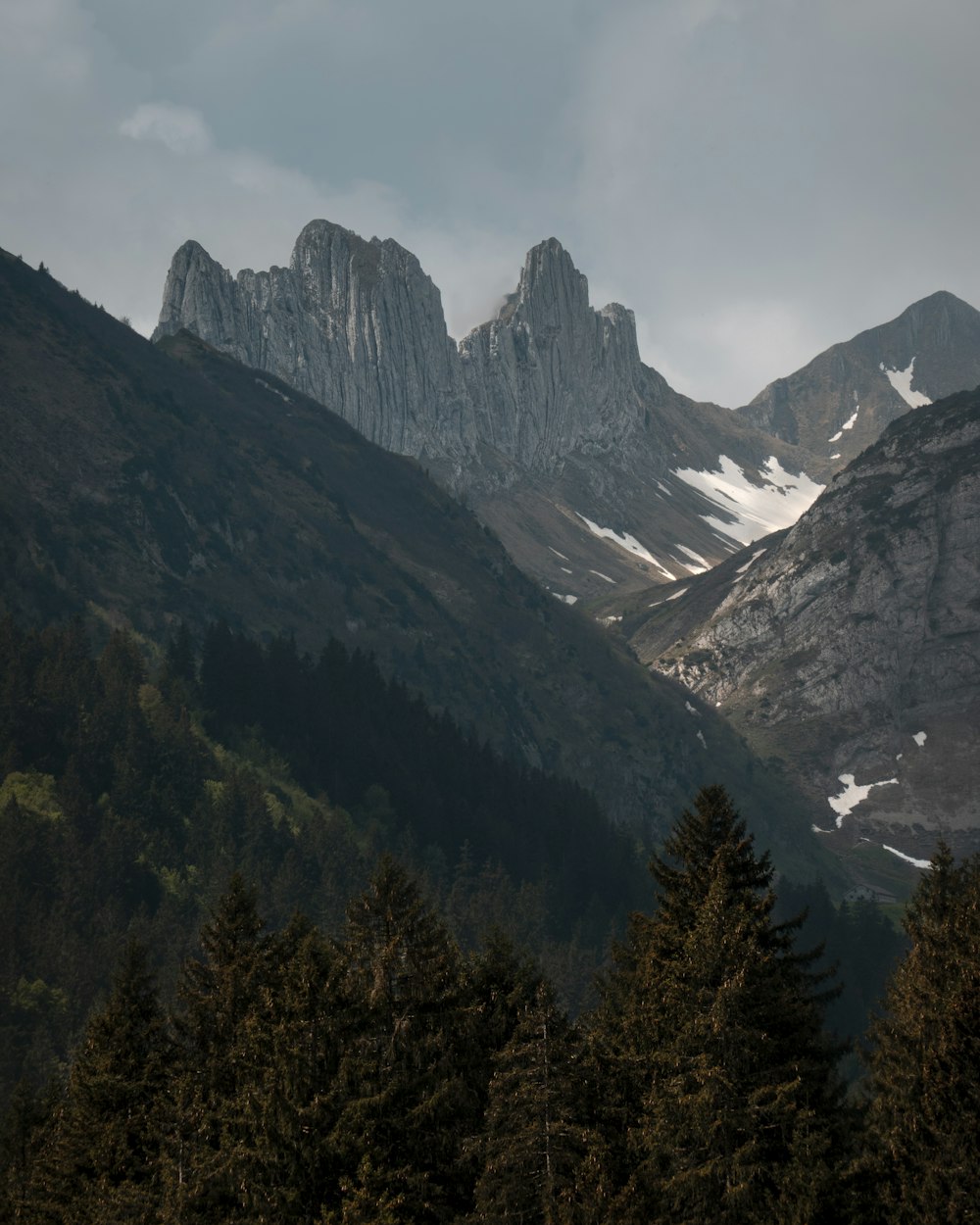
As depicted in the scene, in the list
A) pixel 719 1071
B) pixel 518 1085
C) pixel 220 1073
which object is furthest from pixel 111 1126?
pixel 719 1071

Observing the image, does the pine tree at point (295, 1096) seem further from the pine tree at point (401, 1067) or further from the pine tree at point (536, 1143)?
the pine tree at point (536, 1143)

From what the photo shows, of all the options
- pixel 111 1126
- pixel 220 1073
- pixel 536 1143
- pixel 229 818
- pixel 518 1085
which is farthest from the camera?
pixel 229 818

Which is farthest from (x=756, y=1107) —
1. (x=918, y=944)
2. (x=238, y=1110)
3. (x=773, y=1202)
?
(x=238, y=1110)

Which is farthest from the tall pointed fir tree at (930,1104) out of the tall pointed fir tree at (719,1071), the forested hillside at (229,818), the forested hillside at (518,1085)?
the forested hillside at (229,818)

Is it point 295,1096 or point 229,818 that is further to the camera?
point 229,818

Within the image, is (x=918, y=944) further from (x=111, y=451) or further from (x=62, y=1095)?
(x=111, y=451)

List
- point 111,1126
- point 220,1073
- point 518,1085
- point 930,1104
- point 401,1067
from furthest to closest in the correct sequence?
point 220,1073, point 111,1126, point 401,1067, point 518,1085, point 930,1104

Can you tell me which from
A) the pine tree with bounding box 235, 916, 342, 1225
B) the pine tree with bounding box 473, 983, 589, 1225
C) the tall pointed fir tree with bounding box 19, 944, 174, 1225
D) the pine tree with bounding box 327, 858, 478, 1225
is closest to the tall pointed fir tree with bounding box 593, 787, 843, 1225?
the pine tree with bounding box 473, 983, 589, 1225

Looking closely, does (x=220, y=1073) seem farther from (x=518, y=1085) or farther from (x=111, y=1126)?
(x=518, y=1085)
